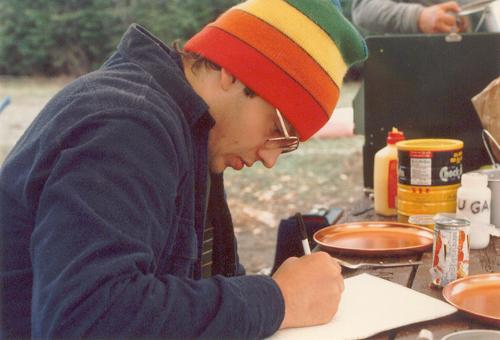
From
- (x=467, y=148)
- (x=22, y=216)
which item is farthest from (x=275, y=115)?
(x=467, y=148)

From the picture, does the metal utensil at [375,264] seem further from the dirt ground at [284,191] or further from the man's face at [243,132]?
the dirt ground at [284,191]

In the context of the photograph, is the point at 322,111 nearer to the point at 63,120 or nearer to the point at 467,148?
the point at 63,120

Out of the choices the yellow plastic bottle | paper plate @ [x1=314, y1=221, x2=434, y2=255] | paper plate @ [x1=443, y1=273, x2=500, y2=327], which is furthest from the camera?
the yellow plastic bottle

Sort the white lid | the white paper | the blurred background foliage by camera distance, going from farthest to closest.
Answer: the blurred background foliage, the white lid, the white paper

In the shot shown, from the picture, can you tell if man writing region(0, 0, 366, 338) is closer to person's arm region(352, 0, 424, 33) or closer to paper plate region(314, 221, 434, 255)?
paper plate region(314, 221, 434, 255)

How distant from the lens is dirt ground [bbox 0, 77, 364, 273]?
6004 mm

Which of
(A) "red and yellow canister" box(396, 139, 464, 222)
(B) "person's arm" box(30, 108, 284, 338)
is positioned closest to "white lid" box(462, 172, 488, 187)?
(A) "red and yellow canister" box(396, 139, 464, 222)

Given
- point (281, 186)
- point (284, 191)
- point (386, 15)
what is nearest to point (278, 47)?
point (386, 15)

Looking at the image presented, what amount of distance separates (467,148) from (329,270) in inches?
59.0

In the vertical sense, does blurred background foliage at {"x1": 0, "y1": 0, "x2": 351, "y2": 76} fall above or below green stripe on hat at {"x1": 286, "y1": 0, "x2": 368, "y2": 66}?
below

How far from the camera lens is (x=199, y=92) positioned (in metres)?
1.67

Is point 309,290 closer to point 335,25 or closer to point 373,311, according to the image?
point 373,311

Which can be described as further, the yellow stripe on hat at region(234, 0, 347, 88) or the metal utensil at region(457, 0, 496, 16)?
the metal utensil at region(457, 0, 496, 16)

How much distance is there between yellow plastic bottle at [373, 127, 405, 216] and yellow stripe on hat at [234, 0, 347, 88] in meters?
0.93
